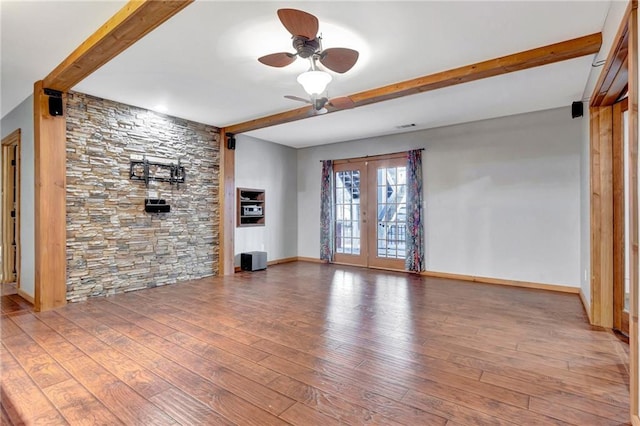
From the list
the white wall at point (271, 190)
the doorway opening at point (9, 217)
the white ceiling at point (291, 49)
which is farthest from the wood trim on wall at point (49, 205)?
the white wall at point (271, 190)

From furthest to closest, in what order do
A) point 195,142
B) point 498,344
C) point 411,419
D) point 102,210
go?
point 195,142
point 102,210
point 498,344
point 411,419

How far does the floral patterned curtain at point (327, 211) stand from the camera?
7262 millimetres

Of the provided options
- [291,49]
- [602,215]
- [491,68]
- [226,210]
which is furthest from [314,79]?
[226,210]

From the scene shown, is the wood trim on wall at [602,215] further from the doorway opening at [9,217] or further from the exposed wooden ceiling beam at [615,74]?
the doorway opening at [9,217]

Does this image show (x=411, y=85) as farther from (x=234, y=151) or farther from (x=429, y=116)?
(x=234, y=151)

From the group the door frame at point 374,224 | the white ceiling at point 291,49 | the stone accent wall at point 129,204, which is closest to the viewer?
the white ceiling at point 291,49

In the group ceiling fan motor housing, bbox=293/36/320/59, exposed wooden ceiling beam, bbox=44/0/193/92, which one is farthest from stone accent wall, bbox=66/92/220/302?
ceiling fan motor housing, bbox=293/36/320/59

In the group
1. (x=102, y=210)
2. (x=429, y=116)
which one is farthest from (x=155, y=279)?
(x=429, y=116)

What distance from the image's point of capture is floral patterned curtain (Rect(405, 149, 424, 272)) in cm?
602

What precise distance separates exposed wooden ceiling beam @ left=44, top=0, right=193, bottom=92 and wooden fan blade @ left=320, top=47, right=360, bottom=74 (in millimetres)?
1077

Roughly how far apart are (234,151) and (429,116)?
11.8ft

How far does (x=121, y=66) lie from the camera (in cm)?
345

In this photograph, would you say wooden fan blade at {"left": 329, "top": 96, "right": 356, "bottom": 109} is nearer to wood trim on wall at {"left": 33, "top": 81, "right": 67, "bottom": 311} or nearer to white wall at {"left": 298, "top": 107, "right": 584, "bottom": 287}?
white wall at {"left": 298, "top": 107, "right": 584, "bottom": 287}

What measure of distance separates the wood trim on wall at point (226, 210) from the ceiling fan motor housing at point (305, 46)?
3.77 meters
